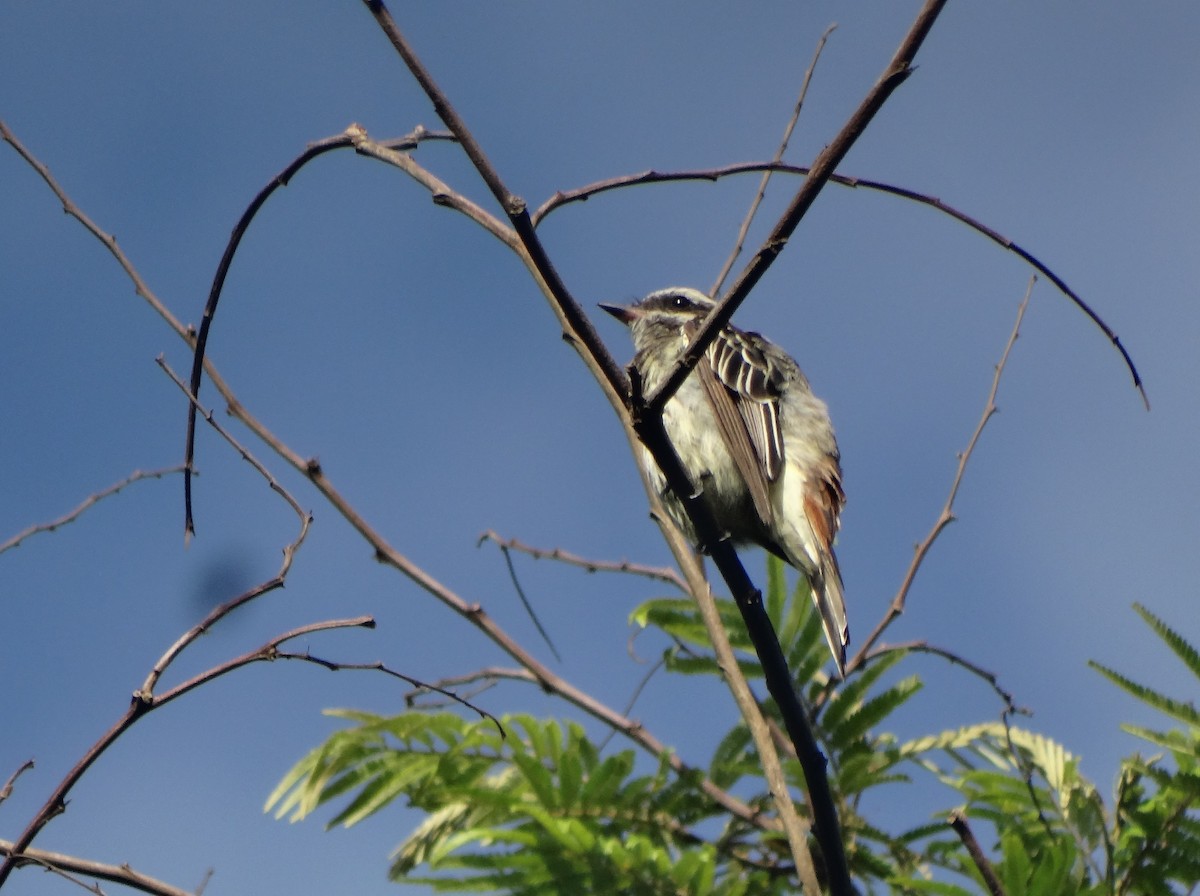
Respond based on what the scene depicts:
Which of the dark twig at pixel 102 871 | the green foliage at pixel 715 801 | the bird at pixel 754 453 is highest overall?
the bird at pixel 754 453

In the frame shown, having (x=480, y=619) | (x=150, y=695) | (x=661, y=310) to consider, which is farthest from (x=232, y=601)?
(x=661, y=310)

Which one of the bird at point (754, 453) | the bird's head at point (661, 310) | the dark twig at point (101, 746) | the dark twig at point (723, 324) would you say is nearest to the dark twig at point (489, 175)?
the dark twig at point (723, 324)

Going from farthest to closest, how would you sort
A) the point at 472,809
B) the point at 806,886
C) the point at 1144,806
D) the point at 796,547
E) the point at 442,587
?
the point at 796,547
the point at 442,587
the point at 472,809
the point at 1144,806
the point at 806,886

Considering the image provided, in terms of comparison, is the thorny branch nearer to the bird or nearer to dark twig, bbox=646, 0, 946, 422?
the bird

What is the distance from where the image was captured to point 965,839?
2.52 m

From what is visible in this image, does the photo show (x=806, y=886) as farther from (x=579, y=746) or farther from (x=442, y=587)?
(x=442, y=587)

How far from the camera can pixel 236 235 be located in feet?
10.3

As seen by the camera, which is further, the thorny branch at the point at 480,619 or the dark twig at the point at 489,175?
the thorny branch at the point at 480,619

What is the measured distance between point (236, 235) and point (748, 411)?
10.2ft

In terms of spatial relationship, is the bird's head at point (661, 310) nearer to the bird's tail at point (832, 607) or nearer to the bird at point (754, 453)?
the bird at point (754, 453)

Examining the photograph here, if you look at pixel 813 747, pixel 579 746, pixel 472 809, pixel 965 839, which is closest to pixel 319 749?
pixel 472 809

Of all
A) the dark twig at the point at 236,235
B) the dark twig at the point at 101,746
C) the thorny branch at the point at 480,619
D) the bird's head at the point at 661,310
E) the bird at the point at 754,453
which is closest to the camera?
the dark twig at the point at 101,746

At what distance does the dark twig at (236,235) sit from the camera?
120 inches

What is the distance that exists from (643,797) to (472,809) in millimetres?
553
